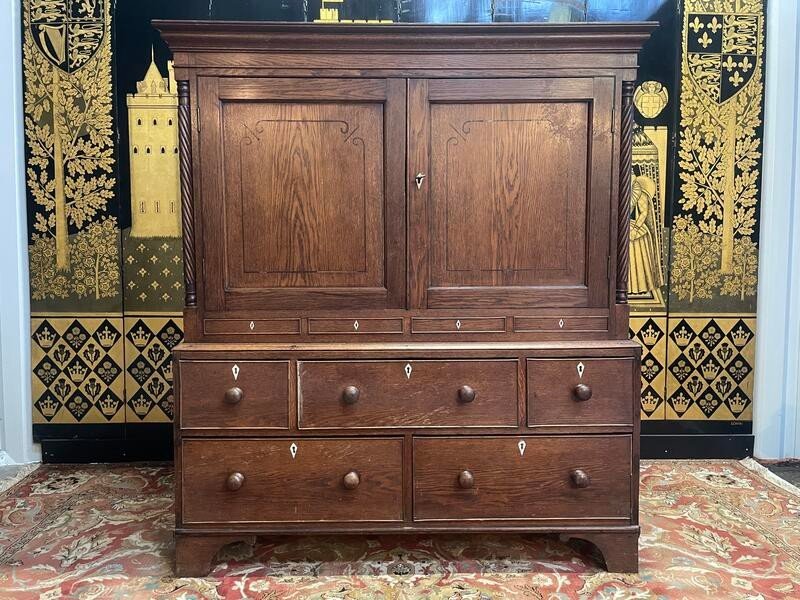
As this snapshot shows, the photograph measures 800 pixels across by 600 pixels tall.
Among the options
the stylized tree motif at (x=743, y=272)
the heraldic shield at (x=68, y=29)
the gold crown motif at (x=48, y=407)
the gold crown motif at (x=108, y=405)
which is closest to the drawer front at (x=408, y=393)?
the gold crown motif at (x=108, y=405)

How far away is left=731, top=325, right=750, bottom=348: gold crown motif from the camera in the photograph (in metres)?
3.28

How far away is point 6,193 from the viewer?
3146 mm

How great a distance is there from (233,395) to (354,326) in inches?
19.7

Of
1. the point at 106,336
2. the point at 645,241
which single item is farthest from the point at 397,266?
the point at 106,336

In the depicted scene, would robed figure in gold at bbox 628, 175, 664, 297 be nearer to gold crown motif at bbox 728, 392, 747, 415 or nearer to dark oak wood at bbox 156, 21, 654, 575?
gold crown motif at bbox 728, 392, 747, 415

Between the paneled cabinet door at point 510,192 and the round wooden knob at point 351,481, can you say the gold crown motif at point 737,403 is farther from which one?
the round wooden knob at point 351,481

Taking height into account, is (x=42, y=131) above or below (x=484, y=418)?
above

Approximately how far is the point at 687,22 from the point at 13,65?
338cm

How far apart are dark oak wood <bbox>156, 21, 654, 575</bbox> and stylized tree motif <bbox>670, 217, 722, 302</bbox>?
3.62 ft

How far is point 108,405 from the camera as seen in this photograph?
328 cm

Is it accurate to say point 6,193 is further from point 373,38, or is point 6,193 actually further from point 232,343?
point 373,38

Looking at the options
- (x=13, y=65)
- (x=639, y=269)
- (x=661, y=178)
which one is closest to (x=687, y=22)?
(x=661, y=178)

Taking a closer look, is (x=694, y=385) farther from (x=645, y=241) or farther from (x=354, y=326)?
(x=354, y=326)

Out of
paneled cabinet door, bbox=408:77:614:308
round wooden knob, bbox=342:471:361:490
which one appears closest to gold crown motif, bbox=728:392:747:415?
paneled cabinet door, bbox=408:77:614:308
